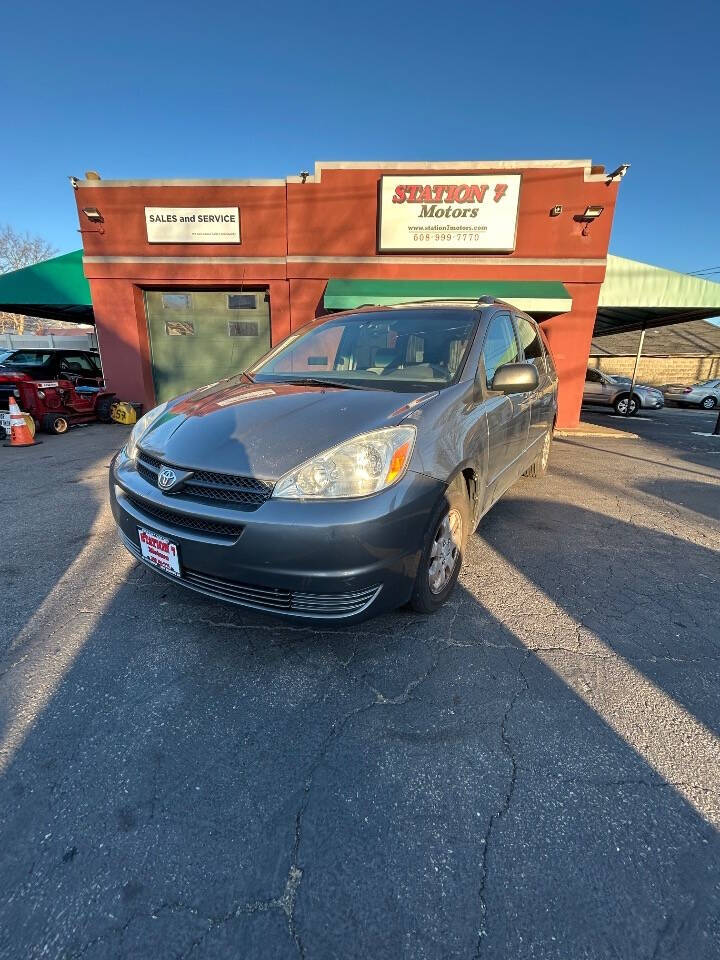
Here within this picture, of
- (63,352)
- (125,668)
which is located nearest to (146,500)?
(125,668)

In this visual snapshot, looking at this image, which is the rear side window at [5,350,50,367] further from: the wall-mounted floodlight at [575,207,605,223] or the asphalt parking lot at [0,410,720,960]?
the wall-mounted floodlight at [575,207,605,223]

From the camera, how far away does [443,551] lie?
249cm

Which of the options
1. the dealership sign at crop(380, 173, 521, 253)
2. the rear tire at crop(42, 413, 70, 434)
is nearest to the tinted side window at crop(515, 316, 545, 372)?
the dealership sign at crop(380, 173, 521, 253)

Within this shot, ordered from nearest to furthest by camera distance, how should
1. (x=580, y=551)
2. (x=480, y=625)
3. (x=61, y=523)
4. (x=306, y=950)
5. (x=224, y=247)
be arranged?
1. (x=306, y=950)
2. (x=480, y=625)
3. (x=580, y=551)
4. (x=61, y=523)
5. (x=224, y=247)

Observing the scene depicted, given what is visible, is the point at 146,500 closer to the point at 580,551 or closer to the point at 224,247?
the point at 580,551

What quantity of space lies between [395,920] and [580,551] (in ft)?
9.48

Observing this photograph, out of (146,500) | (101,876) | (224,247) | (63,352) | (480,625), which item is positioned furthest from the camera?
(63,352)

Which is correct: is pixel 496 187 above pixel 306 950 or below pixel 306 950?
above

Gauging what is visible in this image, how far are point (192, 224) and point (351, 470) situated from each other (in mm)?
10125

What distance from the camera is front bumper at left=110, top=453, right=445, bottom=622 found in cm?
183

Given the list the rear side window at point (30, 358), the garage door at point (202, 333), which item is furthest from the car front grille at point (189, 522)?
the rear side window at point (30, 358)

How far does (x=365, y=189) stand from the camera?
927cm

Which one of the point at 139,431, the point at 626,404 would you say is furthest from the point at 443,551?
the point at 626,404

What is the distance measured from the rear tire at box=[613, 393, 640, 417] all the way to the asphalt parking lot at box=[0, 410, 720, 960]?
14.8 metres
